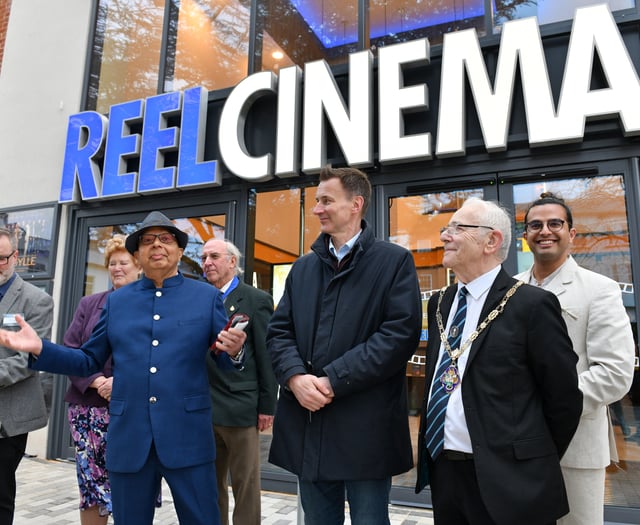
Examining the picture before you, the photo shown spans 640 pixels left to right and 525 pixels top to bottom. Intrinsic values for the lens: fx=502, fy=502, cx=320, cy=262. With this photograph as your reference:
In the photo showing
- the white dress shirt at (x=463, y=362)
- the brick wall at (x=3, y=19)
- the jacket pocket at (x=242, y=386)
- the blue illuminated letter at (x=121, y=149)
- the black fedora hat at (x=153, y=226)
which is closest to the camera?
the white dress shirt at (x=463, y=362)

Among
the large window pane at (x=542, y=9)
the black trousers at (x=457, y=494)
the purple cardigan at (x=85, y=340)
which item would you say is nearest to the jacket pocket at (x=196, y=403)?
the purple cardigan at (x=85, y=340)

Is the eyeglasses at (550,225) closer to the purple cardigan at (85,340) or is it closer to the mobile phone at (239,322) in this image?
the mobile phone at (239,322)

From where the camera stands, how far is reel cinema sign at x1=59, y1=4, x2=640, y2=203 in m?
4.04

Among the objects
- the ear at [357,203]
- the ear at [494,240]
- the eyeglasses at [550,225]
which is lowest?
the ear at [494,240]

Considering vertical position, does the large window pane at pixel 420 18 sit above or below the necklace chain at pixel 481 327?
above

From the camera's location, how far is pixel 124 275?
3.26 m

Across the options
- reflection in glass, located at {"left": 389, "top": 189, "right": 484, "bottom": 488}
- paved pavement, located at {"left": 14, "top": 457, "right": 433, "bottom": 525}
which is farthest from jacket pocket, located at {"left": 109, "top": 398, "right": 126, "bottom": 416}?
reflection in glass, located at {"left": 389, "top": 189, "right": 484, "bottom": 488}

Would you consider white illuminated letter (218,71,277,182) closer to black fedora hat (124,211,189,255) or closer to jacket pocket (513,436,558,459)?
black fedora hat (124,211,189,255)

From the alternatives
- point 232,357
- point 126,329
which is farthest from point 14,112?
point 232,357

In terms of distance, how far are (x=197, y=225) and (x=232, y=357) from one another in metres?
3.62

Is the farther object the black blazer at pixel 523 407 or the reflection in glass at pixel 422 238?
the reflection in glass at pixel 422 238

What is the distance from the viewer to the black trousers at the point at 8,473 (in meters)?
2.81

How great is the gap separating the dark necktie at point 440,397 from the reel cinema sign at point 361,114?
2.67 m

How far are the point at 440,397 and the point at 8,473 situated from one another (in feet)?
8.26
